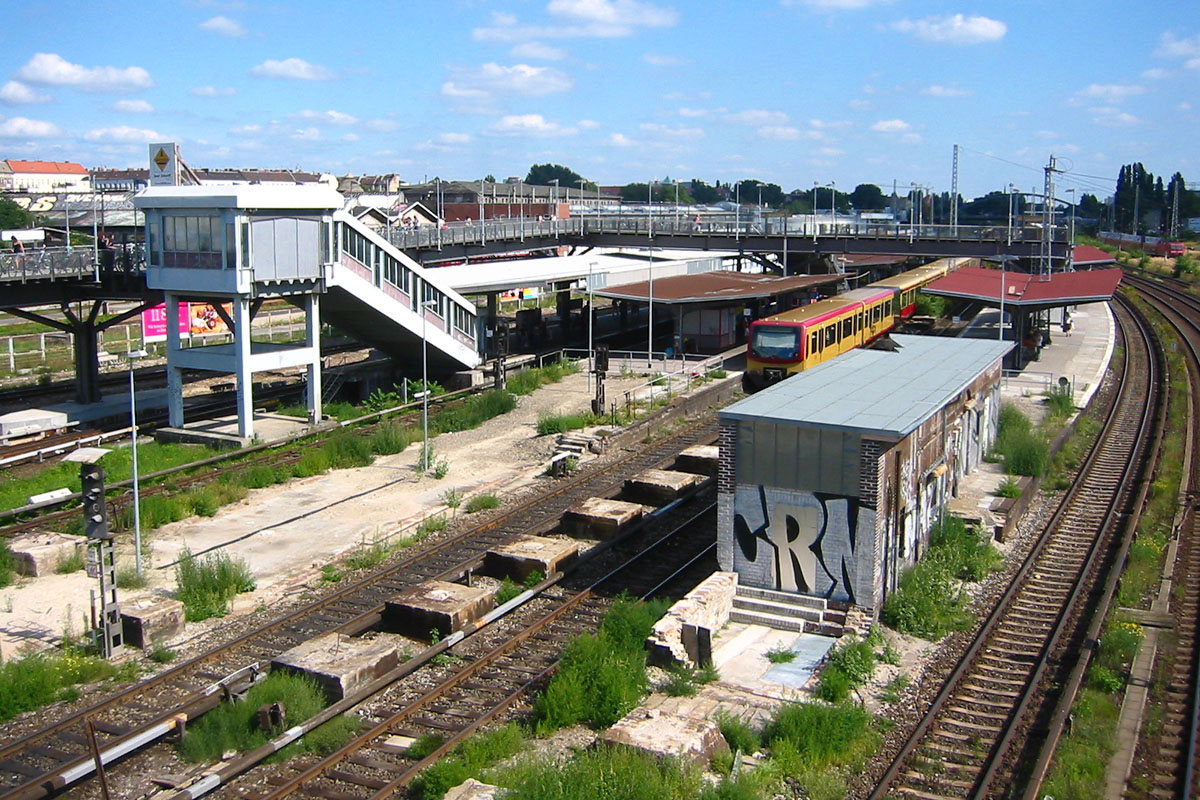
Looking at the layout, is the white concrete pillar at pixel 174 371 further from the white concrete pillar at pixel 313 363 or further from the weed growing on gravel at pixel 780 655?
the weed growing on gravel at pixel 780 655

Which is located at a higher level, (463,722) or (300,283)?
(300,283)

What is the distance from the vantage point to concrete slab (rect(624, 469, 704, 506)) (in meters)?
22.2

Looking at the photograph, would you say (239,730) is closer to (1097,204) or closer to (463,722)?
(463,722)

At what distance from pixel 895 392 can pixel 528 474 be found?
9631mm

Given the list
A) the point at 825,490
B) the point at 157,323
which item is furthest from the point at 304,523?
the point at 157,323

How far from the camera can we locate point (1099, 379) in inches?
1478

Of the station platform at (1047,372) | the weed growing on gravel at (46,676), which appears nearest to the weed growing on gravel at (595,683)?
the weed growing on gravel at (46,676)

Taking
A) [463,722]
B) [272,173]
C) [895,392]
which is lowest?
[463,722]

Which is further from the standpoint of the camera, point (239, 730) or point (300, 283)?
point (300, 283)

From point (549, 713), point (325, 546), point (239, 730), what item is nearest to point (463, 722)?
point (549, 713)

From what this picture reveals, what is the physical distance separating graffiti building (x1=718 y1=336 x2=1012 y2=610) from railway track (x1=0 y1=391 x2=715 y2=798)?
482cm

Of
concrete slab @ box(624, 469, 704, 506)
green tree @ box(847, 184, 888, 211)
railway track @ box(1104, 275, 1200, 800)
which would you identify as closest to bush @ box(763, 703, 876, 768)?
railway track @ box(1104, 275, 1200, 800)

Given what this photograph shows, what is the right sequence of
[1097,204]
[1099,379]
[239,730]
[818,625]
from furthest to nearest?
[1097,204] → [1099,379] → [818,625] → [239,730]

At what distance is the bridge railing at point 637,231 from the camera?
43.0m
